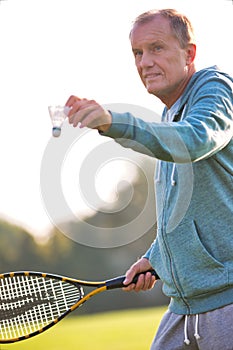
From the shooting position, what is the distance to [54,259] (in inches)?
2205

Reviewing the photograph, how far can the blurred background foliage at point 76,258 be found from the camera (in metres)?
45.3

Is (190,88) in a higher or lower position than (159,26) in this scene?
lower

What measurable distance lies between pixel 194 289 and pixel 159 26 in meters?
1.28

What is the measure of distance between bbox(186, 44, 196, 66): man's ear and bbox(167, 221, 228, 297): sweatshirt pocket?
2.66 feet

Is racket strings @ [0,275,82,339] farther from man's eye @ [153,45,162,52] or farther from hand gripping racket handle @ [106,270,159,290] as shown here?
man's eye @ [153,45,162,52]

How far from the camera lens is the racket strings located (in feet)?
21.0

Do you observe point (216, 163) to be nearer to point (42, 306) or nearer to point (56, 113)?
point (56, 113)

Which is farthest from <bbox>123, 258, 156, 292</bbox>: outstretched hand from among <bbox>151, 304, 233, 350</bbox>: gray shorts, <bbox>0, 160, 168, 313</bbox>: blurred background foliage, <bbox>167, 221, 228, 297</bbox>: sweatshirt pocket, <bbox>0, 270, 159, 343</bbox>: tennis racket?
<bbox>0, 160, 168, 313</bbox>: blurred background foliage

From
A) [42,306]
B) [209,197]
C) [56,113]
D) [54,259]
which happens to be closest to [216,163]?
[209,197]

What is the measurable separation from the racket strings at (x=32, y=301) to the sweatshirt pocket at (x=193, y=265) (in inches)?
48.1

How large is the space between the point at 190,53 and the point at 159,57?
0.81 ft

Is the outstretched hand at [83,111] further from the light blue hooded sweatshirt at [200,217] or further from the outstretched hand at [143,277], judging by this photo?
the outstretched hand at [143,277]

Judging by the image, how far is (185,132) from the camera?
4.54 m

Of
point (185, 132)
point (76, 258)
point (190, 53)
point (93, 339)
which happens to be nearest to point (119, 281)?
point (190, 53)
